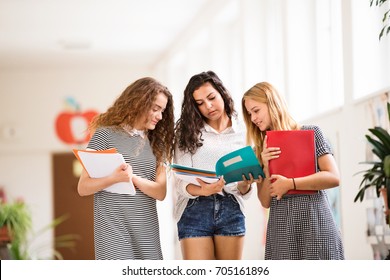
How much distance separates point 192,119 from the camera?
322 cm

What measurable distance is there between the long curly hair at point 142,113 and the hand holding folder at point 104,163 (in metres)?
0.22

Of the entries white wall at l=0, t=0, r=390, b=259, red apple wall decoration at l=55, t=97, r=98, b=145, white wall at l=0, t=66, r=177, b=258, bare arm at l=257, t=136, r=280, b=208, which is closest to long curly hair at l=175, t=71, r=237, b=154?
bare arm at l=257, t=136, r=280, b=208

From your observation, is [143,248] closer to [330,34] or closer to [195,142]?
[195,142]

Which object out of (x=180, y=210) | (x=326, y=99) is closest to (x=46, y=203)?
(x=326, y=99)

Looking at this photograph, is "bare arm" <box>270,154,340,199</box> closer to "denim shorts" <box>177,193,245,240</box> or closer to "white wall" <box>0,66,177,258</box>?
"denim shorts" <box>177,193,245,240</box>

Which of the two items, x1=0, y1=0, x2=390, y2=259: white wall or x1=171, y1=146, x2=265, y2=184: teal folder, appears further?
x1=0, y1=0, x2=390, y2=259: white wall

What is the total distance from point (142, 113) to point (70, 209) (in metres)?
8.39

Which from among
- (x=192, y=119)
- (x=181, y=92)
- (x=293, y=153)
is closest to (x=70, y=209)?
(x=181, y=92)

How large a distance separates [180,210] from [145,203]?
25 centimetres

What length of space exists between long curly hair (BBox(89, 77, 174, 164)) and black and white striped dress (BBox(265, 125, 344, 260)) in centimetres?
55

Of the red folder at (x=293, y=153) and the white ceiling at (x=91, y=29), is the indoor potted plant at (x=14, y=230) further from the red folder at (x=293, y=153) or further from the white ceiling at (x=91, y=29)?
the red folder at (x=293, y=153)

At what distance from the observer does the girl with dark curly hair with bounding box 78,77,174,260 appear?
9.73ft

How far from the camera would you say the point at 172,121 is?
3.23 metres

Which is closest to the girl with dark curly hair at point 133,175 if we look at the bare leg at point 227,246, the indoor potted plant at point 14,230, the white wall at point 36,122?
the bare leg at point 227,246
